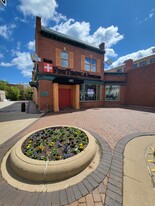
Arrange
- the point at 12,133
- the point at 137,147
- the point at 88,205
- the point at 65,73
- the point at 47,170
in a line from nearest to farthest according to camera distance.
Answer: the point at 88,205
the point at 47,170
the point at 137,147
the point at 12,133
the point at 65,73

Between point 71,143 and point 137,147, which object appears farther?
point 137,147

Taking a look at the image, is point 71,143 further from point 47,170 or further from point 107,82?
point 107,82

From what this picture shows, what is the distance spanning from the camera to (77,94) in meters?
11.2

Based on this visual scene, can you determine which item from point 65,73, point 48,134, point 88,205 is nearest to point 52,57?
point 65,73

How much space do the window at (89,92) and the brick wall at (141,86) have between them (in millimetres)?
4677

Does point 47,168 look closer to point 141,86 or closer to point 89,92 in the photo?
point 89,92

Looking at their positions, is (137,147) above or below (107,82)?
below

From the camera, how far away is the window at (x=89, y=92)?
12.1 metres

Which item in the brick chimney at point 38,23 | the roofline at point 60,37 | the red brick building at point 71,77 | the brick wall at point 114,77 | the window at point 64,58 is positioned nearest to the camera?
the brick chimney at point 38,23

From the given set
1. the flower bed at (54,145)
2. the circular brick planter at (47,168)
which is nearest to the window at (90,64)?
the flower bed at (54,145)

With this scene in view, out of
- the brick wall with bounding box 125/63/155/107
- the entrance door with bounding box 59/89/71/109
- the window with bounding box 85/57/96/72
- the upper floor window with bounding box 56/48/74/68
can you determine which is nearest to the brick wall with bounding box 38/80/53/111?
the entrance door with bounding box 59/89/71/109

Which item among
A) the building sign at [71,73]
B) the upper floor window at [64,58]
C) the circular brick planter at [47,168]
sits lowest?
the circular brick planter at [47,168]

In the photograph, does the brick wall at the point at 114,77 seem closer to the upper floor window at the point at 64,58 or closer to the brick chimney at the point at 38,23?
the upper floor window at the point at 64,58

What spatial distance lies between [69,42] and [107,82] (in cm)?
695
